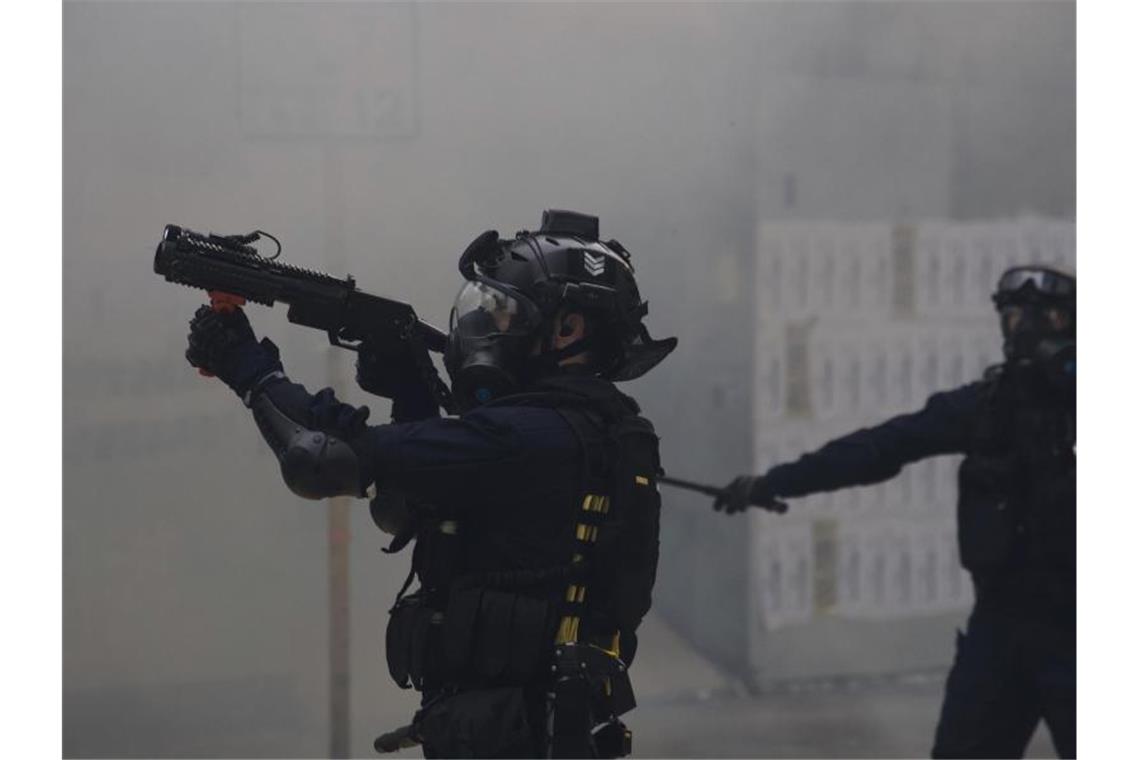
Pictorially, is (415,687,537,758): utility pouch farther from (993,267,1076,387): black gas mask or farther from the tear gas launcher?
(993,267,1076,387): black gas mask

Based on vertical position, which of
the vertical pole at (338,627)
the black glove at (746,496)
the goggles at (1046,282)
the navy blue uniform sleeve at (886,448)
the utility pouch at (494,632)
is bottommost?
the vertical pole at (338,627)

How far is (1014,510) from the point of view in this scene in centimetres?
329

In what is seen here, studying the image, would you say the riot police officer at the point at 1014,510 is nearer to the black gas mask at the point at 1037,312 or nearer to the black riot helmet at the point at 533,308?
the black gas mask at the point at 1037,312

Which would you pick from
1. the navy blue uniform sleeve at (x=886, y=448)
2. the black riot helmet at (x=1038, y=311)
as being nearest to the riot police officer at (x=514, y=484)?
the navy blue uniform sleeve at (x=886, y=448)

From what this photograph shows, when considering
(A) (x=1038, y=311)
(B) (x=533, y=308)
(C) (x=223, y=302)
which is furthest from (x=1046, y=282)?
(C) (x=223, y=302)

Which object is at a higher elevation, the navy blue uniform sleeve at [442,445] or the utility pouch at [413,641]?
the navy blue uniform sleeve at [442,445]

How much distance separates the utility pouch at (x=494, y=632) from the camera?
7.32 feet

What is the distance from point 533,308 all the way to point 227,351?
47cm

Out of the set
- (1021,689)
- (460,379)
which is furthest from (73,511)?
(1021,689)

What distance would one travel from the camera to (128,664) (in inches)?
139

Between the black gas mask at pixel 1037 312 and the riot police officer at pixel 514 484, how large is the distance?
1364mm

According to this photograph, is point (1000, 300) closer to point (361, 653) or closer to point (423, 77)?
point (423, 77)

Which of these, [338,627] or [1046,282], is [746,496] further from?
[338,627]

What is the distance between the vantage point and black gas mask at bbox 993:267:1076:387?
346 cm
